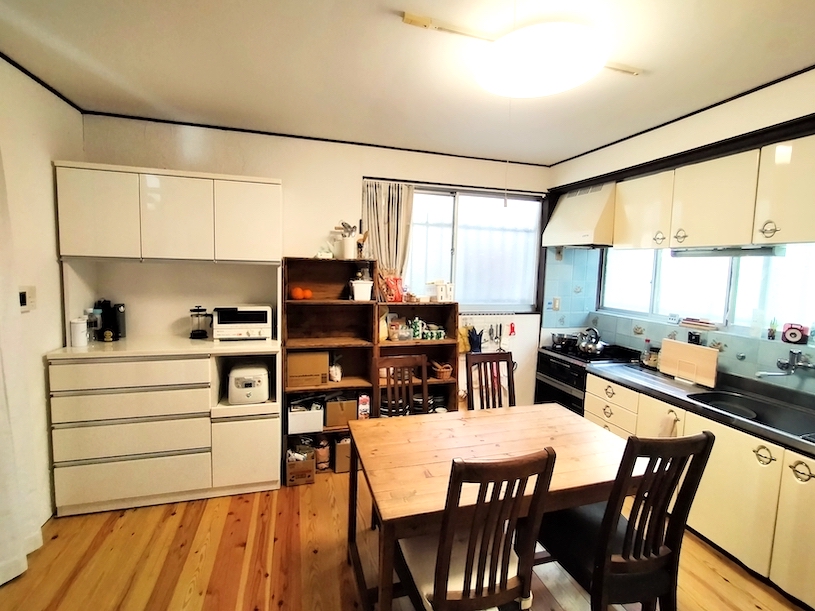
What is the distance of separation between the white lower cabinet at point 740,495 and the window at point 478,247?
73.9 inches

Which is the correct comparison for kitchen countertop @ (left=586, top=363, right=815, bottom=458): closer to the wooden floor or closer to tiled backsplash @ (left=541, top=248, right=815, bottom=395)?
tiled backsplash @ (left=541, top=248, right=815, bottom=395)

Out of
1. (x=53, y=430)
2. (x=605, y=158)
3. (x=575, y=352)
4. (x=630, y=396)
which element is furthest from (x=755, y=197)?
(x=53, y=430)

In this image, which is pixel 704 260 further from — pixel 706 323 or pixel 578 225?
pixel 578 225

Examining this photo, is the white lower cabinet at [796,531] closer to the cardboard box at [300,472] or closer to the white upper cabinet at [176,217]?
the cardboard box at [300,472]

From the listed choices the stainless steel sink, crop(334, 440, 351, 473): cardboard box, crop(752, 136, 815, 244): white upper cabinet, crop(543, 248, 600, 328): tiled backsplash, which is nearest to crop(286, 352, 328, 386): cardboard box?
crop(334, 440, 351, 473): cardboard box

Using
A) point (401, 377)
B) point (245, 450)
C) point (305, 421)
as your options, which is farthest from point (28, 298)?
point (401, 377)

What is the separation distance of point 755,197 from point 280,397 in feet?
10.5

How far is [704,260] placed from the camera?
9.75 feet

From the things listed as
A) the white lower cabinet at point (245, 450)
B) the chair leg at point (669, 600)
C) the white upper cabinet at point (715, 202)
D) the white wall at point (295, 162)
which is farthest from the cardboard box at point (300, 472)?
the white upper cabinet at point (715, 202)

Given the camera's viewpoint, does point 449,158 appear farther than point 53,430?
Yes

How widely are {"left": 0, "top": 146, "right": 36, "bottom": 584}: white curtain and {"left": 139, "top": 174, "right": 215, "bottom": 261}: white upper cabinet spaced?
713 millimetres

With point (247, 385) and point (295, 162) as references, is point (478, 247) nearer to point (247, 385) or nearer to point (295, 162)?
point (295, 162)

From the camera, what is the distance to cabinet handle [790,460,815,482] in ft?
6.00

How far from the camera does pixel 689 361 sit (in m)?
2.76
